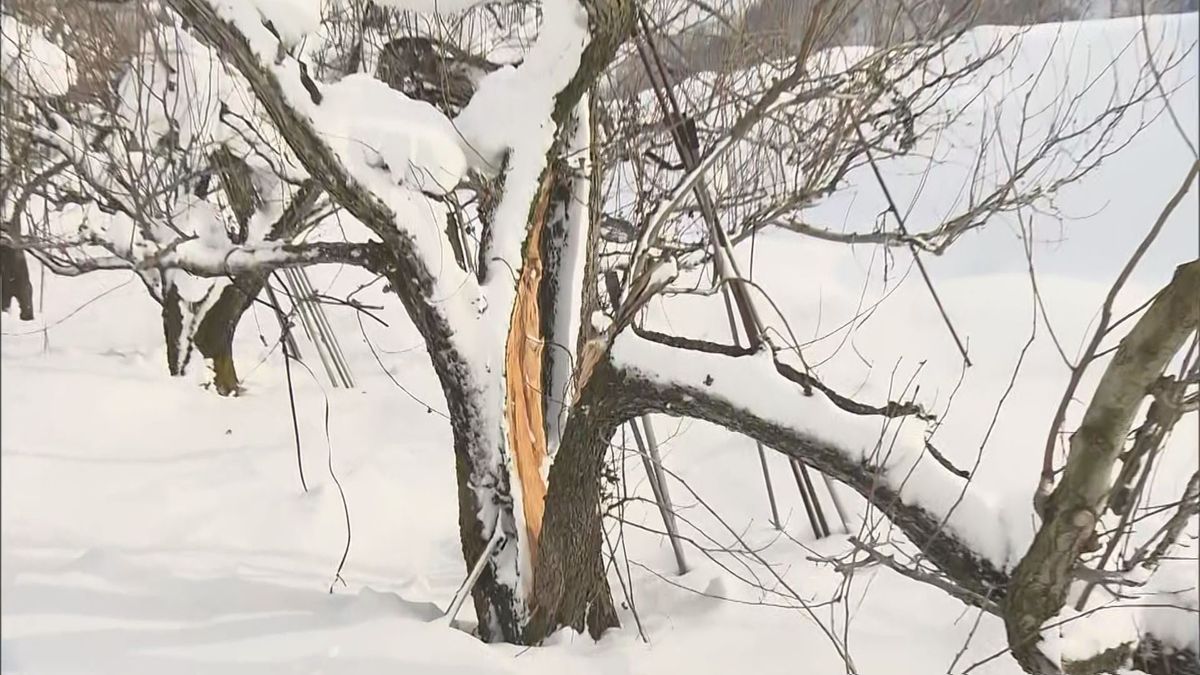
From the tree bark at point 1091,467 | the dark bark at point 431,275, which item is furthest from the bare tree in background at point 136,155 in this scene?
the tree bark at point 1091,467

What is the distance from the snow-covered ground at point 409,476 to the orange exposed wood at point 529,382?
23 centimetres

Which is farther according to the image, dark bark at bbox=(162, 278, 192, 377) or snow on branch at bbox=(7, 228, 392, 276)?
dark bark at bbox=(162, 278, 192, 377)

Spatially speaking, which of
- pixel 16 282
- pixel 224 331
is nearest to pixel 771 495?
pixel 224 331

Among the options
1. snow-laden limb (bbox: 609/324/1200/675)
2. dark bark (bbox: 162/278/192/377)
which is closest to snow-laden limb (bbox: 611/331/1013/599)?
snow-laden limb (bbox: 609/324/1200/675)

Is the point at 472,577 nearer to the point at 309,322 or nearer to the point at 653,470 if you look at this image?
the point at 653,470

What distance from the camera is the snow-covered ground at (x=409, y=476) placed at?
961 mm

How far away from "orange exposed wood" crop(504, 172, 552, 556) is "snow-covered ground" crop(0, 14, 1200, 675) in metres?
0.23

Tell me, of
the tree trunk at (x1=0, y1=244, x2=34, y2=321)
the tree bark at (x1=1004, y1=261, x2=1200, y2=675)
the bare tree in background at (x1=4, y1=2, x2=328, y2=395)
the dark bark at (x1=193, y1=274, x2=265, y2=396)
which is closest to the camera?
the tree bark at (x1=1004, y1=261, x2=1200, y2=675)

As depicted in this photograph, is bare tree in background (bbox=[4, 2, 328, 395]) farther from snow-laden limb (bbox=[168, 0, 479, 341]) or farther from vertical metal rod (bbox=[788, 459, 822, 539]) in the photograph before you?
vertical metal rod (bbox=[788, 459, 822, 539])

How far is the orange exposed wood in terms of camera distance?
136cm

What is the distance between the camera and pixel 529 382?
143cm

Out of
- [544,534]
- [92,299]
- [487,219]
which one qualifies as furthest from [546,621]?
[92,299]

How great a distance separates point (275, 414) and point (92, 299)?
39 cm

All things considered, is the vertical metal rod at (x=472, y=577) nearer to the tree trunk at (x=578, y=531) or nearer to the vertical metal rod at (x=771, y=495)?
the tree trunk at (x=578, y=531)
